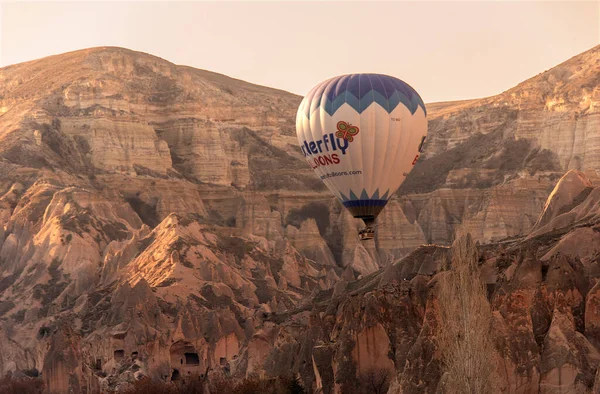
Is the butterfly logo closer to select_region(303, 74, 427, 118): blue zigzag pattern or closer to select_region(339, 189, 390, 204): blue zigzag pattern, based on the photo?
select_region(303, 74, 427, 118): blue zigzag pattern

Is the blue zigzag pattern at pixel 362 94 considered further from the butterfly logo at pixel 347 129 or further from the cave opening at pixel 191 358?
the cave opening at pixel 191 358

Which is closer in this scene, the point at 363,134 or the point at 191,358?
the point at 363,134

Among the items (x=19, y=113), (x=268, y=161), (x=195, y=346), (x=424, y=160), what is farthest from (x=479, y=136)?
(x=195, y=346)

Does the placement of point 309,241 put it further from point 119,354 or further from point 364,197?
point 364,197

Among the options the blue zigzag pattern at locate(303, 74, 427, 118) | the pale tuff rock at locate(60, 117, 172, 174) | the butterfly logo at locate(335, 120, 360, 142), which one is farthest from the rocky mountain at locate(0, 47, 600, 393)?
the blue zigzag pattern at locate(303, 74, 427, 118)

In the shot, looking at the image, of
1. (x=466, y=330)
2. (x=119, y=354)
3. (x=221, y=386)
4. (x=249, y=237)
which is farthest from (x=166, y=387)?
(x=249, y=237)

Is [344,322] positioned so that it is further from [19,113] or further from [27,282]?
[19,113]
